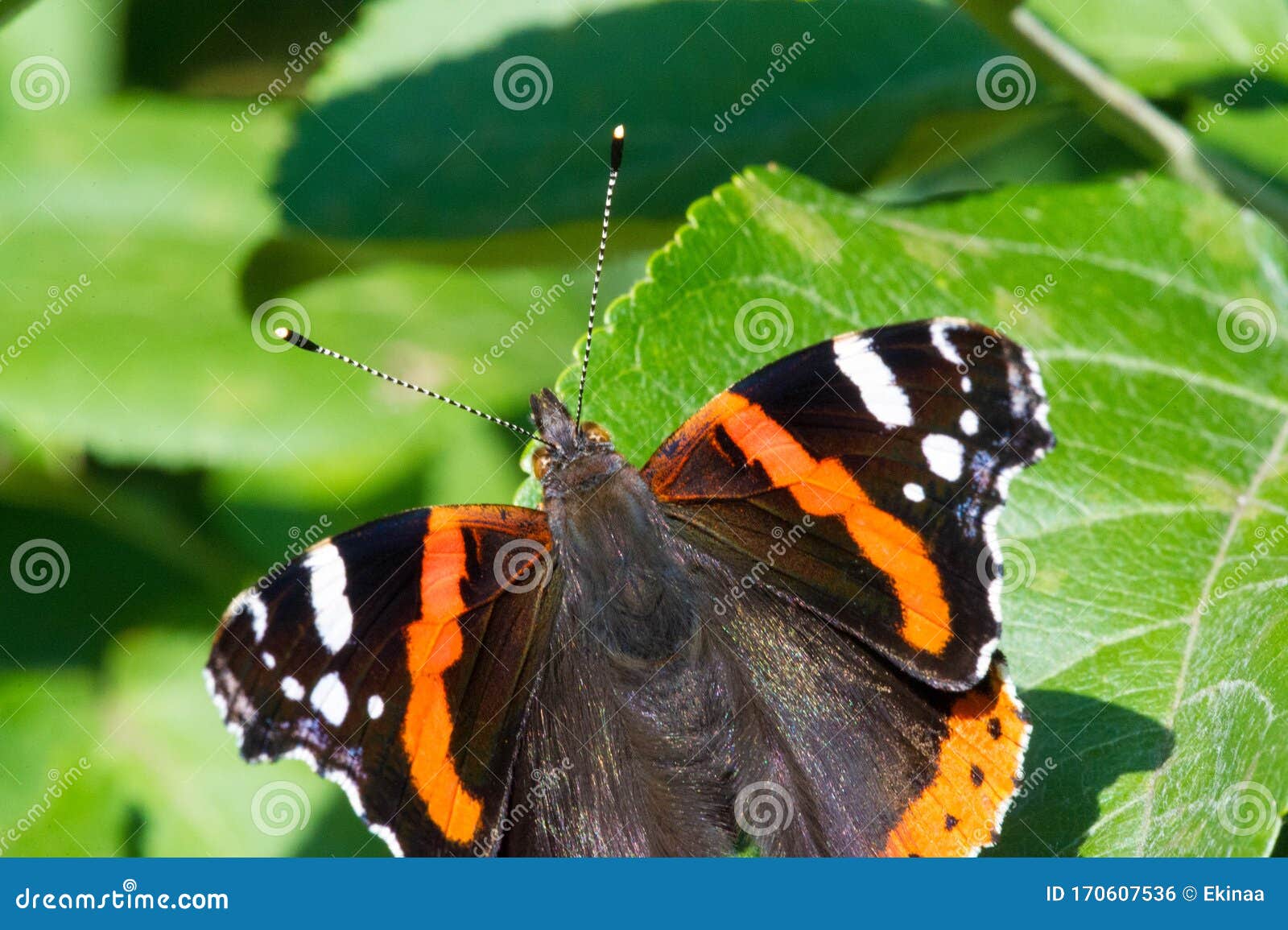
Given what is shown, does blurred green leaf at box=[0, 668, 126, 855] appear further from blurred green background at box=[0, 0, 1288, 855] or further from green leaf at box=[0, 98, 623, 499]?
green leaf at box=[0, 98, 623, 499]

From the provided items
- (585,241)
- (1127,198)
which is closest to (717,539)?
(585,241)

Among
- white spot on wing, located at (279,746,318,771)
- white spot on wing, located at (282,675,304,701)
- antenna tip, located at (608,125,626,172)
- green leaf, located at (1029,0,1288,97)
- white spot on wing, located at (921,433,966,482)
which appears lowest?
white spot on wing, located at (279,746,318,771)

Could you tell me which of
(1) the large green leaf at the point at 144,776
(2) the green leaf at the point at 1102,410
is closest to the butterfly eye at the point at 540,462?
(2) the green leaf at the point at 1102,410

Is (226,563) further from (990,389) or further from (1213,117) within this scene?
(1213,117)

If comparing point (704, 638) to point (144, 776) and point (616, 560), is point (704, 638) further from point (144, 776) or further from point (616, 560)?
point (144, 776)

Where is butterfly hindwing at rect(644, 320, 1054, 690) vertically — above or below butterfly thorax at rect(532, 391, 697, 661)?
above

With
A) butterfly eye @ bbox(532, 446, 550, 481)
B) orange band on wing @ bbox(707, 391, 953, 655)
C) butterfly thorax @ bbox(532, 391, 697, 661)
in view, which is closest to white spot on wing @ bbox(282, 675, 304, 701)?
butterfly thorax @ bbox(532, 391, 697, 661)

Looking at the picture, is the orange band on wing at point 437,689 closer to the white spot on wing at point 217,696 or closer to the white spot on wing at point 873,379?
the white spot on wing at point 217,696

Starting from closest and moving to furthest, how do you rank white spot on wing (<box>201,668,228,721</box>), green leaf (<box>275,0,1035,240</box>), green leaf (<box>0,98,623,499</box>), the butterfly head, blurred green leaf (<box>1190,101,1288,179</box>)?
white spot on wing (<box>201,668,228,721</box>) < the butterfly head < blurred green leaf (<box>1190,101,1288,179</box>) < green leaf (<box>275,0,1035,240</box>) < green leaf (<box>0,98,623,499</box>)
